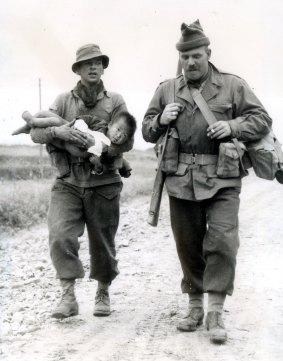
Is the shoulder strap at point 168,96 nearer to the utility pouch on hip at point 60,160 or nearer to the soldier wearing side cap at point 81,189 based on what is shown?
the soldier wearing side cap at point 81,189

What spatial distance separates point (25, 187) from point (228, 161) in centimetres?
1098

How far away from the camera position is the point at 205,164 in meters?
5.51

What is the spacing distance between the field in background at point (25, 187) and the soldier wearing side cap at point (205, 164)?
6.41 meters

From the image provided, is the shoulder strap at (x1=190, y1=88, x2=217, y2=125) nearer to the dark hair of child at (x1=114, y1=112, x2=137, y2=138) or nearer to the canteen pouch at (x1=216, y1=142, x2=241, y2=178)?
the canteen pouch at (x1=216, y1=142, x2=241, y2=178)

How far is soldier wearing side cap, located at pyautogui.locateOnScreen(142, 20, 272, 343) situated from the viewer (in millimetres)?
5355

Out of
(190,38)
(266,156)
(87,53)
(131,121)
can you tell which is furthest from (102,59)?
(266,156)

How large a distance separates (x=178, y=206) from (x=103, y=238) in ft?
Result: 2.68

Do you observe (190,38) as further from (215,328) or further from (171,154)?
(215,328)

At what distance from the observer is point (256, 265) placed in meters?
8.30

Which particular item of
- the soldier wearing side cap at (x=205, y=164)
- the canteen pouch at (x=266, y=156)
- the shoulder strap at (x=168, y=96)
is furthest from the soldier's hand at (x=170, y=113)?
the canteen pouch at (x=266, y=156)

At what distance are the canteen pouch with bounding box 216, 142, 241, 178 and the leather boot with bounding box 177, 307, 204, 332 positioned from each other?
1.21 meters

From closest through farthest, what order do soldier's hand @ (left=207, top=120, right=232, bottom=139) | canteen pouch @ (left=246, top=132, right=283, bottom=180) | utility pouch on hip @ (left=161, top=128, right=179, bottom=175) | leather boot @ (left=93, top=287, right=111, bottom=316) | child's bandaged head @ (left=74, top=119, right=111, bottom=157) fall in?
soldier's hand @ (left=207, top=120, right=232, bottom=139) < canteen pouch @ (left=246, top=132, right=283, bottom=180) < utility pouch on hip @ (left=161, top=128, right=179, bottom=175) < child's bandaged head @ (left=74, top=119, right=111, bottom=157) < leather boot @ (left=93, top=287, right=111, bottom=316)

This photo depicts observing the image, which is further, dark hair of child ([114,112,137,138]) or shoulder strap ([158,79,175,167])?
dark hair of child ([114,112,137,138])

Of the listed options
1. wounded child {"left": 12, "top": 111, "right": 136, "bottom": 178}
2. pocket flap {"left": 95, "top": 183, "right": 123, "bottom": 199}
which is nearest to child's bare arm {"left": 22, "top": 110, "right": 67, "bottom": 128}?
wounded child {"left": 12, "top": 111, "right": 136, "bottom": 178}
